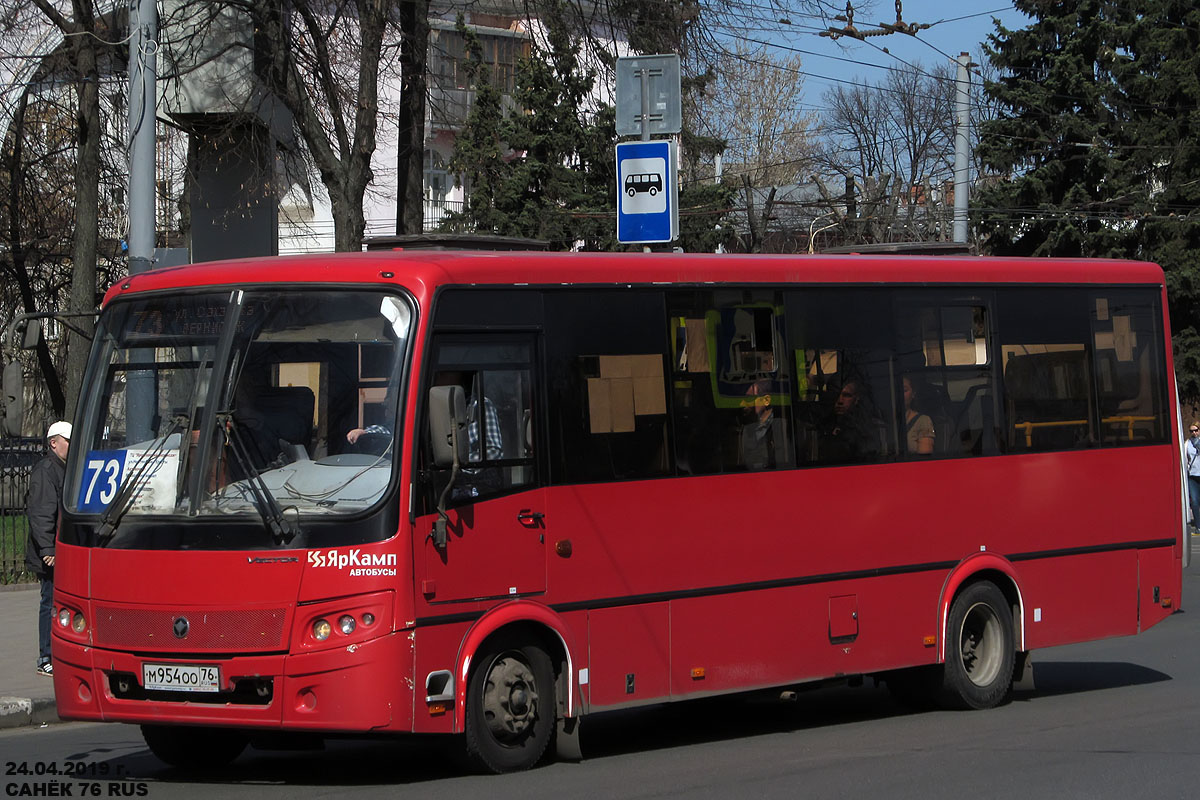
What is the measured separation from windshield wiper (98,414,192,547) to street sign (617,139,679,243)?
620 cm

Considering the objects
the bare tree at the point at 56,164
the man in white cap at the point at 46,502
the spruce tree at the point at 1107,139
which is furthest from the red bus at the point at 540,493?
the spruce tree at the point at 1107,139

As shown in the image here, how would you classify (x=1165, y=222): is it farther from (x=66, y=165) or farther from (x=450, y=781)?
(x=450, y=781)

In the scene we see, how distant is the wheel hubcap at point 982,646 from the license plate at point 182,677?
5780mm

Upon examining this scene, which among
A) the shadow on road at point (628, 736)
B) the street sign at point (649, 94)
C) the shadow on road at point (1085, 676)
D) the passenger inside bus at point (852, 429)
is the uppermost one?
the street sign at point (649, 94)

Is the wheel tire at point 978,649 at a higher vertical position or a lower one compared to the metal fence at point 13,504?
lower

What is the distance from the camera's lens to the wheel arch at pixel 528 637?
27.1ft

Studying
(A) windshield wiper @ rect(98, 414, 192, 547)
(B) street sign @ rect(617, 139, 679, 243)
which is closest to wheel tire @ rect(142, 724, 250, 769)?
(A) windshield wiper @ rect(98, 414, 192, 547)

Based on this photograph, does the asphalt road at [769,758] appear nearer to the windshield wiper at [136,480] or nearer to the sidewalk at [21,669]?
the sidewalk at [21,669]

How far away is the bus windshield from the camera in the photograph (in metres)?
8.14

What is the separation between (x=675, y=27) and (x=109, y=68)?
977cm

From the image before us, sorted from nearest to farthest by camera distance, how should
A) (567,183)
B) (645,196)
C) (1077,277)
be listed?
(1077,277), (645,196), (567,183)

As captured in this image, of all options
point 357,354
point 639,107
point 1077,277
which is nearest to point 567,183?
point 639,107

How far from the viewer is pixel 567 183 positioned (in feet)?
130

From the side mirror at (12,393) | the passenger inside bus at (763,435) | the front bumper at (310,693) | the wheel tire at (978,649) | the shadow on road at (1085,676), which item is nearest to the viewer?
the front bumper at (310,693)
